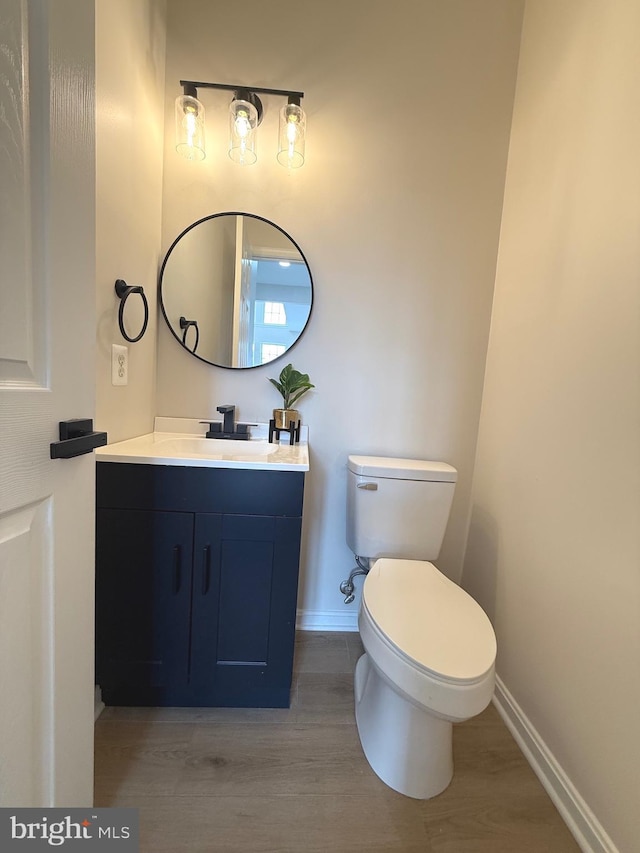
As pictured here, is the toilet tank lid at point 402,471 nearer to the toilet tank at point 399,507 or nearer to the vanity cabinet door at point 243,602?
the toilet tank at point 399,507

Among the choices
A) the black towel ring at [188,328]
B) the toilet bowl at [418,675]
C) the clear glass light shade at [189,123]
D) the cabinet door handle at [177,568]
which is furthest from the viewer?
the black towel ring at [188,328]

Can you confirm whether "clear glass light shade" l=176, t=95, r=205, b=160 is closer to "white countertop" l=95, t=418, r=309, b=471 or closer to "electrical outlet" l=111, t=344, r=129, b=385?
"electrical outlet" l=111, t=344, r=129, b=385

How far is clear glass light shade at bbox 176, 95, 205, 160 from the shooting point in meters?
1.28

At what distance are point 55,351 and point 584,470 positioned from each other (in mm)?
1310

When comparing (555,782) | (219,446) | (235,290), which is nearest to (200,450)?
(219,446)

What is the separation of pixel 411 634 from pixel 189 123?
1808mm

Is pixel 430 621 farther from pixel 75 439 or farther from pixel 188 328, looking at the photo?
pixel 188 328

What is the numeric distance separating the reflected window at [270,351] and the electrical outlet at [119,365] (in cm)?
51

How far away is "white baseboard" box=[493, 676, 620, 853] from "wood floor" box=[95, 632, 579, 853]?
3 centimetres

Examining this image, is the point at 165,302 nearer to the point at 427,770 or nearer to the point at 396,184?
the point at 396,184

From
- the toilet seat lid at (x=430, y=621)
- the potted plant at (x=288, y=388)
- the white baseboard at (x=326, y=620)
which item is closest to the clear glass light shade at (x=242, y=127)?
the potted plant at (x=288, y=388)

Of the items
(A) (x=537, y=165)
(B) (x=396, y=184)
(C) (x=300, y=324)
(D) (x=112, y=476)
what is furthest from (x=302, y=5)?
(D) (x=112, y=476)

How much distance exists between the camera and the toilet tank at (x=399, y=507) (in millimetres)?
1379

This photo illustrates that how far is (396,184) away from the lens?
1.49 meters
